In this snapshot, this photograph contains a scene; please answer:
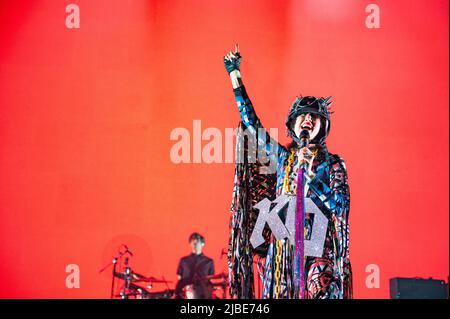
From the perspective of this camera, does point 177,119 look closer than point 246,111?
No

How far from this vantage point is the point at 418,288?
22.4ft

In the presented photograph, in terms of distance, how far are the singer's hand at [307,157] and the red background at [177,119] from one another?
0.78m

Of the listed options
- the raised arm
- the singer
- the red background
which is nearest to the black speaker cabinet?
the red background

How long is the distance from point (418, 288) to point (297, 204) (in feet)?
5.15

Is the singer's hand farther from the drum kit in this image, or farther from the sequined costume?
the drum kit

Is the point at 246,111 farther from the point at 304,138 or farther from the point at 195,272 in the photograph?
the point at 195,272

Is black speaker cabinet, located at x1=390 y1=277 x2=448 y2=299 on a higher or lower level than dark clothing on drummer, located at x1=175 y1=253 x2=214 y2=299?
lower

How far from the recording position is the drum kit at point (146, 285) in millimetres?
6832

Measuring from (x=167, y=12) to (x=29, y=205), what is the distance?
2200 millimetres

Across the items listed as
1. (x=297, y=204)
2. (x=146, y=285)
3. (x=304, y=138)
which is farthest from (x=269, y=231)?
(x=146, y=285)

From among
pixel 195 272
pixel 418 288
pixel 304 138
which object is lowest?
pixel 418 288

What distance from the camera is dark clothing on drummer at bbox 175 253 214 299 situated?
688 centimetres

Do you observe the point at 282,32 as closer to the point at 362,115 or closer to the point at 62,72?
the point at 362,115

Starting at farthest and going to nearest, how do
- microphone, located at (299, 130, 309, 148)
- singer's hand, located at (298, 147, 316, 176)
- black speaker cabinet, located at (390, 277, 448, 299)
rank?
black speaker cabinet, located at (390, 277, 448, 299) < microphone, located at (299, 130, 309, 148) < singer's hand, located at (298, 147, 316, 176)
